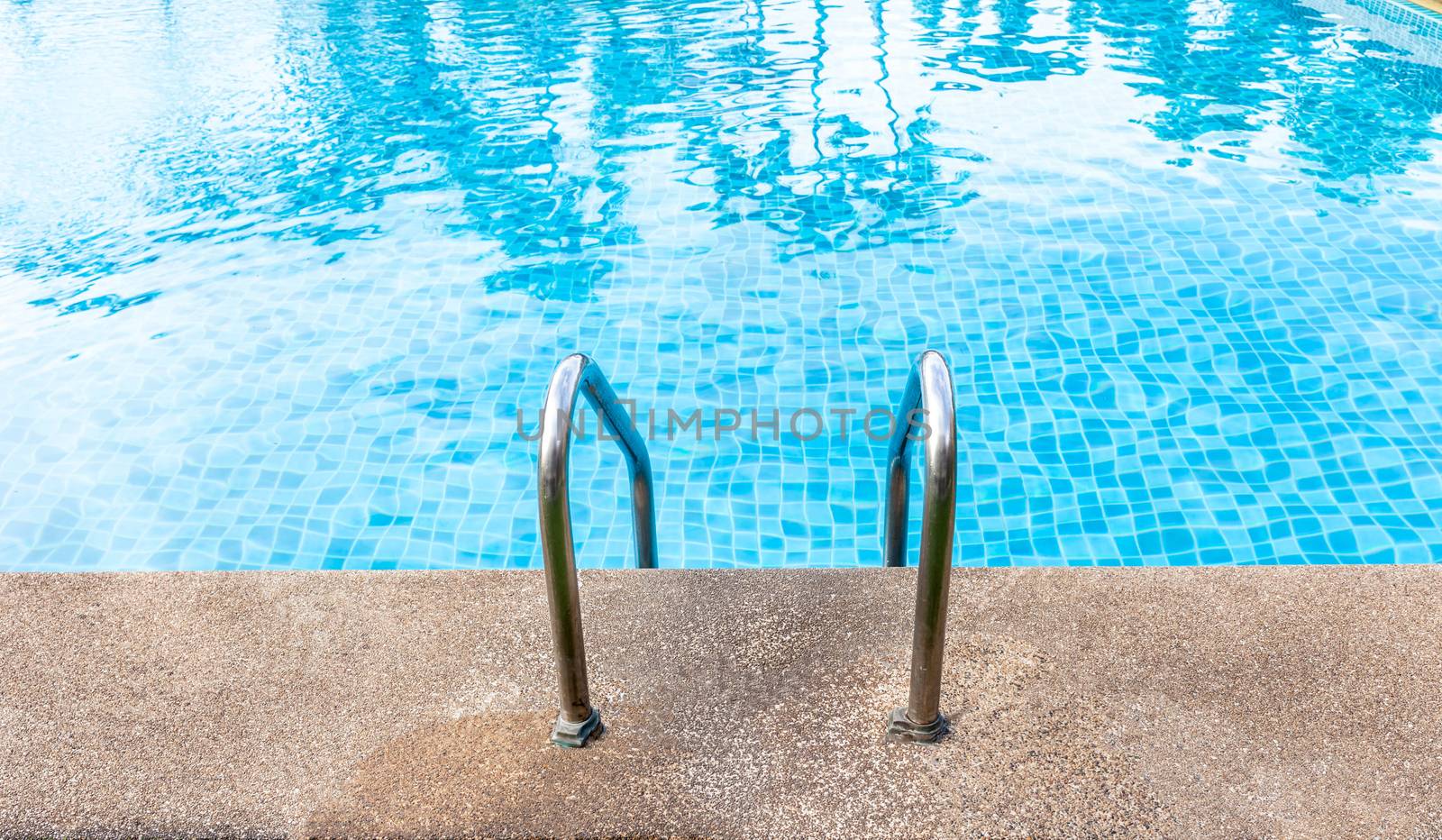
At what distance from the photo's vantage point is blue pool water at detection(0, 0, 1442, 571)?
160 inches

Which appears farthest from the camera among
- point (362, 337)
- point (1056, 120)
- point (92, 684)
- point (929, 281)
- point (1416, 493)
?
point (1056, 120)

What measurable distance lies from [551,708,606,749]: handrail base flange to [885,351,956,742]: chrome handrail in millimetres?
510

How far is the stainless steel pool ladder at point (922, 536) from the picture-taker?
4.64 feet

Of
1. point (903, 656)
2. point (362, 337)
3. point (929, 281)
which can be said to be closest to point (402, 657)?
point (903, 656)

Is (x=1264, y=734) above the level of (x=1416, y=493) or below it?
above

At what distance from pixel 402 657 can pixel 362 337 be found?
3.58 meters

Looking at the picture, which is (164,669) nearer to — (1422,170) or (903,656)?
(903,656)

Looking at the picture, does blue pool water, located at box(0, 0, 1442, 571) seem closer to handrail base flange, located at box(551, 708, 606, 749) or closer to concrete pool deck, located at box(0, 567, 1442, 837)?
concrete pool deck, located at box(0, 567, 1442, 837)

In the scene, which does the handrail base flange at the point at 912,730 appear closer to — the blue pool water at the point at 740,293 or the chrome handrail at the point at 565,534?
the chrome handrail at the point at 565,534

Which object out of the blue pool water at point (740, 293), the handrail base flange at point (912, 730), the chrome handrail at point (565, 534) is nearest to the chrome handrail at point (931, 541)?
the handrail base flange at point (912, 730)

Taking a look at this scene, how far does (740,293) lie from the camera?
5531 mm

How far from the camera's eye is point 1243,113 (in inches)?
305

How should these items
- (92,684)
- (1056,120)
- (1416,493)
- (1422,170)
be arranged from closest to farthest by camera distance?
(92,684)
(1416,493)
(1422,170)
(1056,120)

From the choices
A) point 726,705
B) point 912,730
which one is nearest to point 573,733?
point 726,705
